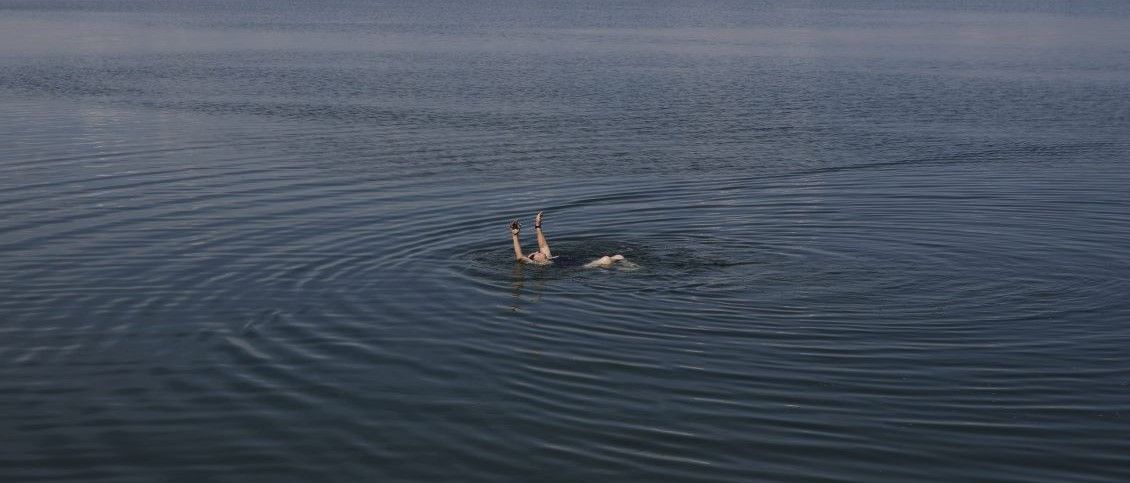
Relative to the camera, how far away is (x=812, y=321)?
21.6 meters

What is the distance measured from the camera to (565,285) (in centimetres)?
2439

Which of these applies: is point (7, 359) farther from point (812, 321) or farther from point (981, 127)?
point (981, 127)

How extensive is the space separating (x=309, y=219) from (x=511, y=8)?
125630mm

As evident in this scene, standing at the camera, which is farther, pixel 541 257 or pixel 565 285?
pixel 541 257

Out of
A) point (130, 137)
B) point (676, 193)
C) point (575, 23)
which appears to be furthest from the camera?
point (575, 23)

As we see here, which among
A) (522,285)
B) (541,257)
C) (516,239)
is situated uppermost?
(516,239)

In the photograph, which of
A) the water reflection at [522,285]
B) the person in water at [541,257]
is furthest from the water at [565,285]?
the person in water at [541,257]

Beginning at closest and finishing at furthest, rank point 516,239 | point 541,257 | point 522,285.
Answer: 1. point 522,285
2. point 516,239
3. point 541,257

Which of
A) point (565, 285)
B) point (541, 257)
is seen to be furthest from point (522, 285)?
point (541, 257)

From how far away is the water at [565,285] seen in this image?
1641cm

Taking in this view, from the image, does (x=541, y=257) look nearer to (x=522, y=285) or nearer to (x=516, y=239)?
(x=516, y=239)

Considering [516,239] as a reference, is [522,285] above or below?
below

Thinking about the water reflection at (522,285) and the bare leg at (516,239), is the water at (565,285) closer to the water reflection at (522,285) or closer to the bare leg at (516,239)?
the water reflection at (522,285)

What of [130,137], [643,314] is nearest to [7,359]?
[643,314]
